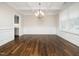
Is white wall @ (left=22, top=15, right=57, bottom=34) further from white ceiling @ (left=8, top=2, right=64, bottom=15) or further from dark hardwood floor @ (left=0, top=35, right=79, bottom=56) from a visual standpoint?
dark hardwood floor @ (left=0, top=35, right=79, bottom=56)

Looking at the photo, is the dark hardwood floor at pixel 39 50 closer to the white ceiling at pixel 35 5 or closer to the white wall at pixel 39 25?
the white ceiling at pixel 35 5

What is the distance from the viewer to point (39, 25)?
1353 centimetres

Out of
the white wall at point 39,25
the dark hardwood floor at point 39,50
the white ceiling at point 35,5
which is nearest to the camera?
the dark hardwood floor at point 39,50

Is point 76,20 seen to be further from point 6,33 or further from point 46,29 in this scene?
point 46,29

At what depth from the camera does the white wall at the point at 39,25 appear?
13398 millimetres

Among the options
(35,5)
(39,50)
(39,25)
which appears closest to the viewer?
(39,50)

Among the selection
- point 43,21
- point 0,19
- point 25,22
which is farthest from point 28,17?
point 0,19

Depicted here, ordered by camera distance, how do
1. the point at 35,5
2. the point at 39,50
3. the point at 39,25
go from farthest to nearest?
the point at 39,25 < the point at 35,5 < the point at 39,50

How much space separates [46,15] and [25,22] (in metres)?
2.90

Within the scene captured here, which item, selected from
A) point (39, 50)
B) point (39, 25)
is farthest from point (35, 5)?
point (39, 25)

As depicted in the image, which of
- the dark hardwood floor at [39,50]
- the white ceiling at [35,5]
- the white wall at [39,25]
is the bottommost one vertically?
the dark hardwood floor at [39,50]

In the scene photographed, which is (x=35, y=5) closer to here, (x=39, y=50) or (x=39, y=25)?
(x=39, y=50)

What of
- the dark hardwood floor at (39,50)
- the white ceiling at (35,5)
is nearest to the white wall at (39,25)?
the white ceiling at (35,5)

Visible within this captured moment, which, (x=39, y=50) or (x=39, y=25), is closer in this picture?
(x=39, y=50)
